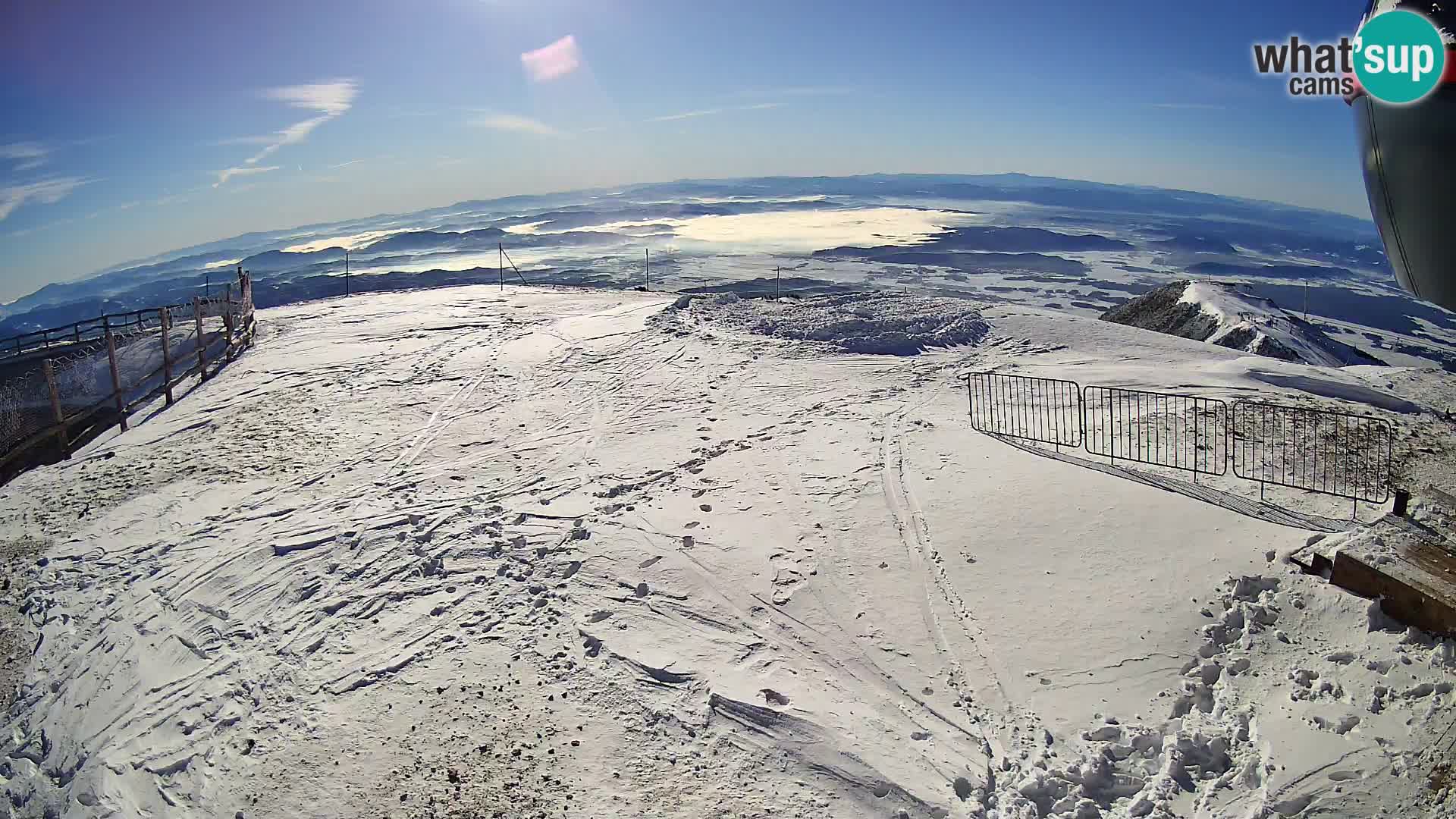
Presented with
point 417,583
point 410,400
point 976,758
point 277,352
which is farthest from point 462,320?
point 976,758

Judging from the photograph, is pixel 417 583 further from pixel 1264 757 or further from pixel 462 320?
pixel 462 320

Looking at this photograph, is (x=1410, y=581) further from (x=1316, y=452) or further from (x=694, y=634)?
(x=694, y=634)

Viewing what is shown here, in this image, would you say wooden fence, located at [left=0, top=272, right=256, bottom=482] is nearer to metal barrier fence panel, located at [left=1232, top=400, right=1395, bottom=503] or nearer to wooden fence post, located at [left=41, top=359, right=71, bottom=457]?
wooden fence post, located at [left=41, top=359, right=71, bottom=457]

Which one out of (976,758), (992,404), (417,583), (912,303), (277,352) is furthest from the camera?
(912,303)

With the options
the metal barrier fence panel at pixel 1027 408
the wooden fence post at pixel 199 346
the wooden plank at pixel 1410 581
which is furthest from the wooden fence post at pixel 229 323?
the wooden plank at pixel 1410 581

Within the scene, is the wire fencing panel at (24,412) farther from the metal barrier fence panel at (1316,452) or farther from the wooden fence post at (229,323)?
the metal barrier fence panel at (1316,452)

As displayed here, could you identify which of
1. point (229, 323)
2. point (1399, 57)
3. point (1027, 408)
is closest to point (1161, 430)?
point (1027, 408)
